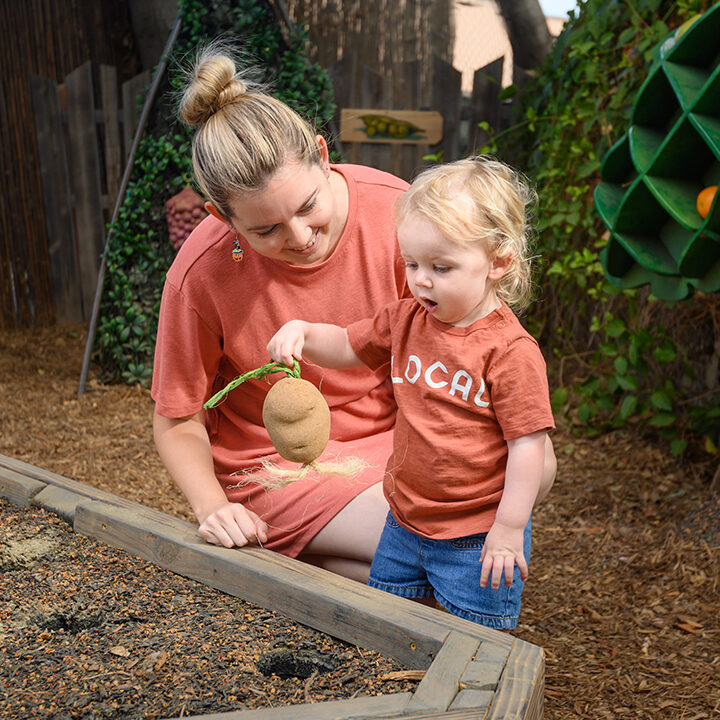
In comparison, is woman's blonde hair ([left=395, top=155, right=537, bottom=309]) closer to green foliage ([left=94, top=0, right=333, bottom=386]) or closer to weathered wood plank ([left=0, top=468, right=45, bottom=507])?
weathered wood plank ([left=0, top=468, right=45, bottom=507])

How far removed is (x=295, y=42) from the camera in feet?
13.6

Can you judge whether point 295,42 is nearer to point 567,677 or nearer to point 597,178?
point 597,178

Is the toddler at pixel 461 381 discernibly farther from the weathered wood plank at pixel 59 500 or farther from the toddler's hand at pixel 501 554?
the weathered wood plank at pixel 59 500

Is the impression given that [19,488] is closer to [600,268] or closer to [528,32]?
[600,268]

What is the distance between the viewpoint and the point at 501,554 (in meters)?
1.35

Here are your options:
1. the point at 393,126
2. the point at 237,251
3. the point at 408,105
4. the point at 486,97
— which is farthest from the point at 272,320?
the point at 408,105

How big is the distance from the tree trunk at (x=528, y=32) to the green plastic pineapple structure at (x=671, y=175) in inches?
117

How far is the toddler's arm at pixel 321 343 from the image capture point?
1.48 metres

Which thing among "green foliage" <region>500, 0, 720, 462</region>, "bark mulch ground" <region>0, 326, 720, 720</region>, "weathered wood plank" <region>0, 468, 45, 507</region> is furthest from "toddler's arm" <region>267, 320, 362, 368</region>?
"green foliage" <region>500, 0, 720, 462</region>

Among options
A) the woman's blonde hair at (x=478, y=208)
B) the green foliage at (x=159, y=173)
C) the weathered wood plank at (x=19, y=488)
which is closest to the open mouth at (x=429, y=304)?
the woman's blonde hair at (x=478, y=208)

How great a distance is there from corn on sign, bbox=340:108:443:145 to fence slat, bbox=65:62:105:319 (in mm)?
1820

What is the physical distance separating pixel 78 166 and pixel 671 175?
14.5 ft

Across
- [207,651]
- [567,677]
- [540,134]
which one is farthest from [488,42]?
[207,651]

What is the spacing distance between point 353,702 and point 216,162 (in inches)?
40.6
